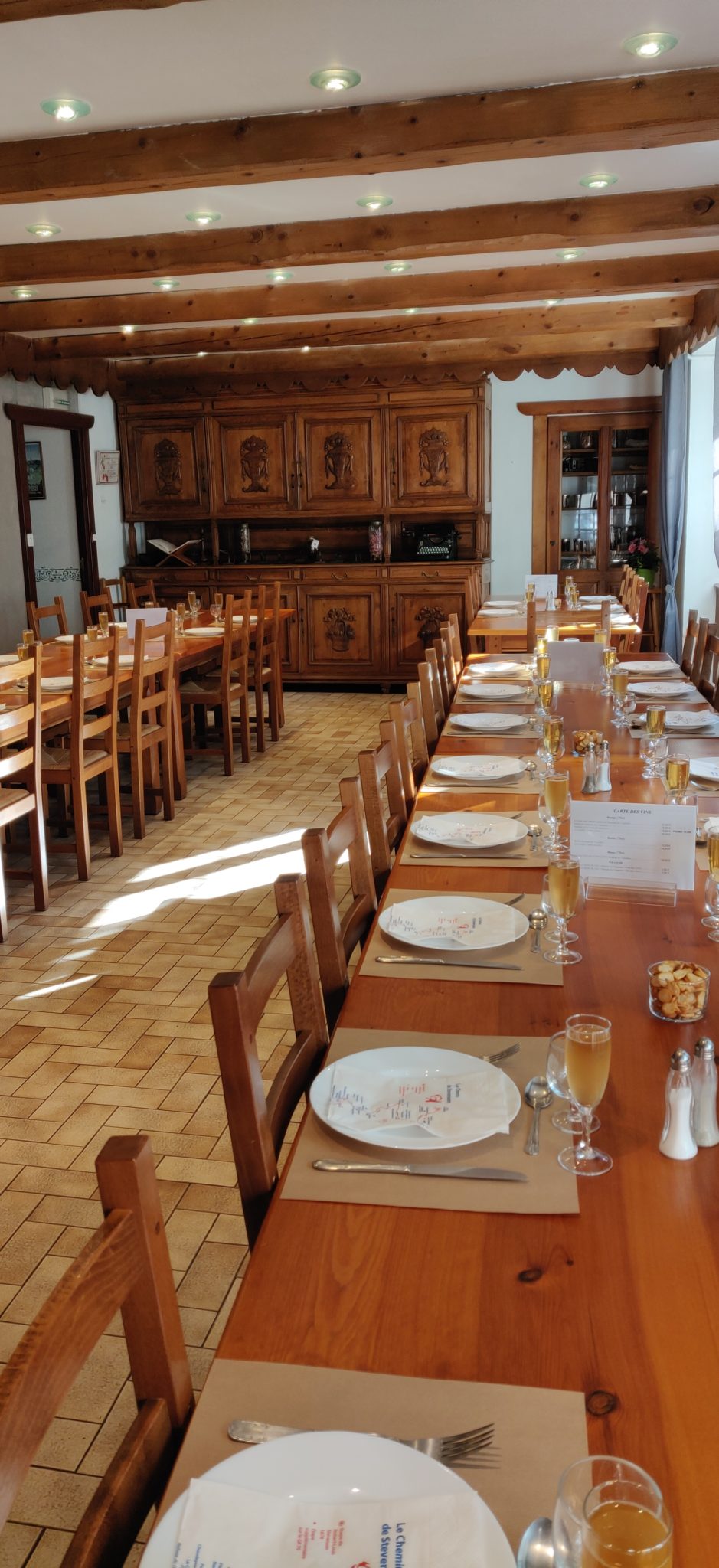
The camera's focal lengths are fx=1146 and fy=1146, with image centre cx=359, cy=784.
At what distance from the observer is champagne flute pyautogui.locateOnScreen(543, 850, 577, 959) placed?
182 cm

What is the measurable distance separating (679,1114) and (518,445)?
9.31 meters

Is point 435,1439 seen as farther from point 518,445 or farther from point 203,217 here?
point 518,445

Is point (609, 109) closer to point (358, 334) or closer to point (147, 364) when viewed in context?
point (358, 334)

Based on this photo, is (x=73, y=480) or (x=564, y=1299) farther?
(x=73, y=480)

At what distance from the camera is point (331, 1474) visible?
86cm

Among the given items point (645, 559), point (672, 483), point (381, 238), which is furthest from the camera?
point (645, 559)

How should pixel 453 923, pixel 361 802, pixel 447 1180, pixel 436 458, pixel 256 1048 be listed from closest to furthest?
pixel 447 1180
pixel 256 1048
pixel 453 923
pixel 361 802
pixel 436 458

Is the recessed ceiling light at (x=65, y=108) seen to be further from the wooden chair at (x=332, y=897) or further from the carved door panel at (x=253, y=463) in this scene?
the carved door panel at (x=253, y=463)

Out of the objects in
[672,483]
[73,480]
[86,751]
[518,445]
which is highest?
[518,445]

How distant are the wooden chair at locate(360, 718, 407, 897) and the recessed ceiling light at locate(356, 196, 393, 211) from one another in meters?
3.15

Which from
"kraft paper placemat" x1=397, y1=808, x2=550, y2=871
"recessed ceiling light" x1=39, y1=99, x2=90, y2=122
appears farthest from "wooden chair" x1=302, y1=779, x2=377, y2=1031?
"recessed ceiling light" x1=39, y1=99, x2=90, y2=122

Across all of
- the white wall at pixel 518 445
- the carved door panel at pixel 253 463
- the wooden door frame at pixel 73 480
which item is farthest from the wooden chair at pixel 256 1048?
the white wall at pixel 518 445

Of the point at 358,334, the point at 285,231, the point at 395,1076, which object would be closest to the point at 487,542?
the point at 358,334

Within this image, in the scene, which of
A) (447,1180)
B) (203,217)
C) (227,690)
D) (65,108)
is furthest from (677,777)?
(227,690)
